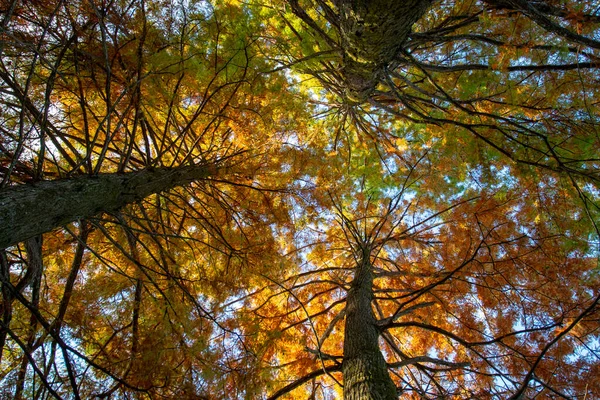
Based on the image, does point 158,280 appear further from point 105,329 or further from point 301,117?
point 301,117

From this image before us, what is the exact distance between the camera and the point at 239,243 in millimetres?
3502

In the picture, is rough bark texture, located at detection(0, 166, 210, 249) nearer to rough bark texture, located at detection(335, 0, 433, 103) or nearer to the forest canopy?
the forest canopy

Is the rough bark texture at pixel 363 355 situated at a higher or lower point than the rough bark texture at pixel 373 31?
lower

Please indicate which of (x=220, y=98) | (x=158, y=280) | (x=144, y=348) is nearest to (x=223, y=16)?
(x=220, y=98)

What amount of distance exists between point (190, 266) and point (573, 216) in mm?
4653

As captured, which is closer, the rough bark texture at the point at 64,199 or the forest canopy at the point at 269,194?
the rough bark texture at the point at 64,199

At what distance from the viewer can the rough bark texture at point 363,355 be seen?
2.02 metres

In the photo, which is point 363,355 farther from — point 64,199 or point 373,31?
point 373,31

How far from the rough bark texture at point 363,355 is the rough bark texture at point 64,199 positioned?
2.06m

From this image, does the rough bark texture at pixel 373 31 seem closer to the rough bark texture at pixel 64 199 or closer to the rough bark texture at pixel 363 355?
the rough bark texture at pixel 64 199

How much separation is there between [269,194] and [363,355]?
218 cm

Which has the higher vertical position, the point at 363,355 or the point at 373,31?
the point at 373,31

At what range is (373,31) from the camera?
7.47ft

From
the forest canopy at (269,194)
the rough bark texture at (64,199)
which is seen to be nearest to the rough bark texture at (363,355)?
the forest canopy at (269,194)
